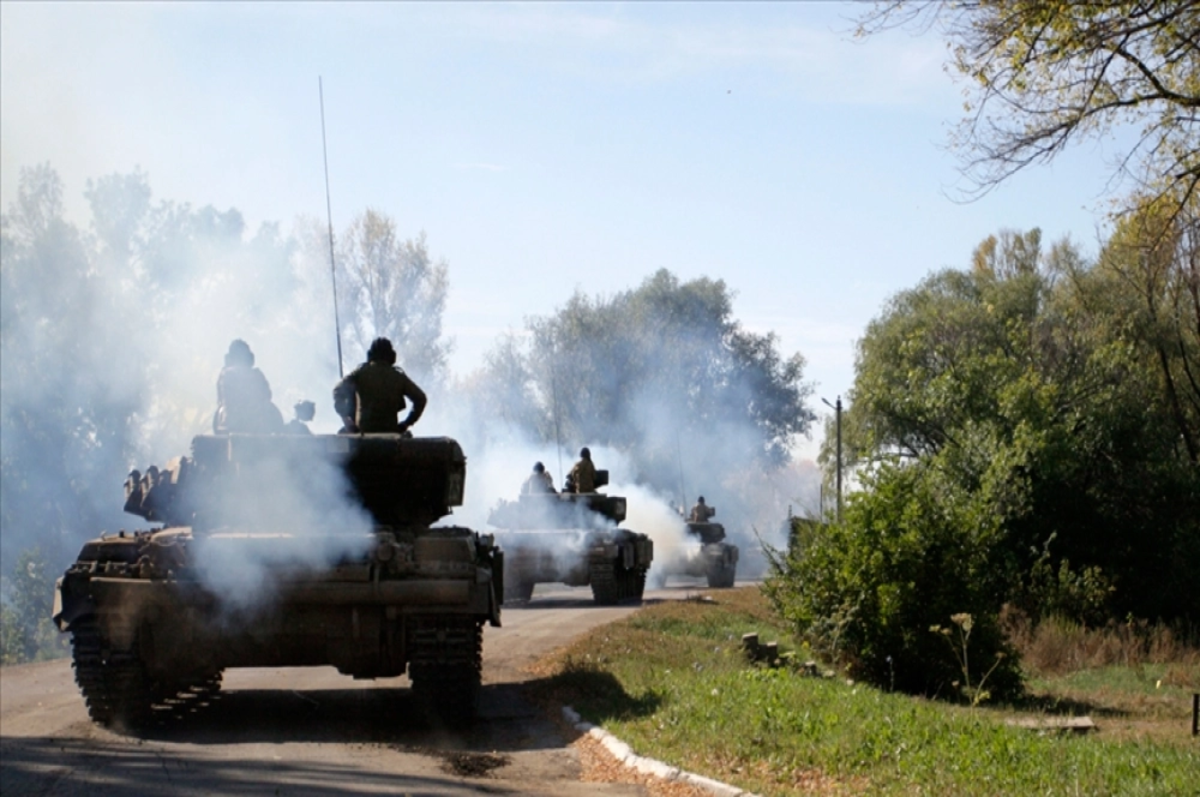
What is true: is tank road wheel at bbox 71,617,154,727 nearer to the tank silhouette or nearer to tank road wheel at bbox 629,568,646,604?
tank road wheel at bbox 629,568,646,604

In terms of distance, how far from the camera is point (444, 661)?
436 inches

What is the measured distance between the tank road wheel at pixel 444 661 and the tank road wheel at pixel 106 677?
2116mm

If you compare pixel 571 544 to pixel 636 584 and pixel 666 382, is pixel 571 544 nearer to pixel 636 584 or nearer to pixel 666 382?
pixel 636 584

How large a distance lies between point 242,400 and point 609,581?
1230 cm

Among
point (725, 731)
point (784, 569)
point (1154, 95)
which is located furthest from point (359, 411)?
point (1154, 95)

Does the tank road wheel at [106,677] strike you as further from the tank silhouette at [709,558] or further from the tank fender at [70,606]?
the tank silhouette at [709,558]

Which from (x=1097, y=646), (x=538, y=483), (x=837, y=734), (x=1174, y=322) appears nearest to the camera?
(x=837, y=734)

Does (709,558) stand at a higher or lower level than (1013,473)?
lower

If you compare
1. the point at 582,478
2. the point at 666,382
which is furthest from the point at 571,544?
the point at 666,382

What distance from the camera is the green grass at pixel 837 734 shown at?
8078 mm

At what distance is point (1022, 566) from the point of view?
72.9ft

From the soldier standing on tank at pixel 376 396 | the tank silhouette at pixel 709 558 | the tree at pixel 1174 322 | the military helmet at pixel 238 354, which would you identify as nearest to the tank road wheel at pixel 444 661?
the soldier standing on tank at pixel 376 396

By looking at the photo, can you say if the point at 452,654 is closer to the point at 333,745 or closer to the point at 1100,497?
the point at 333,745

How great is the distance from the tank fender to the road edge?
12.4ft
